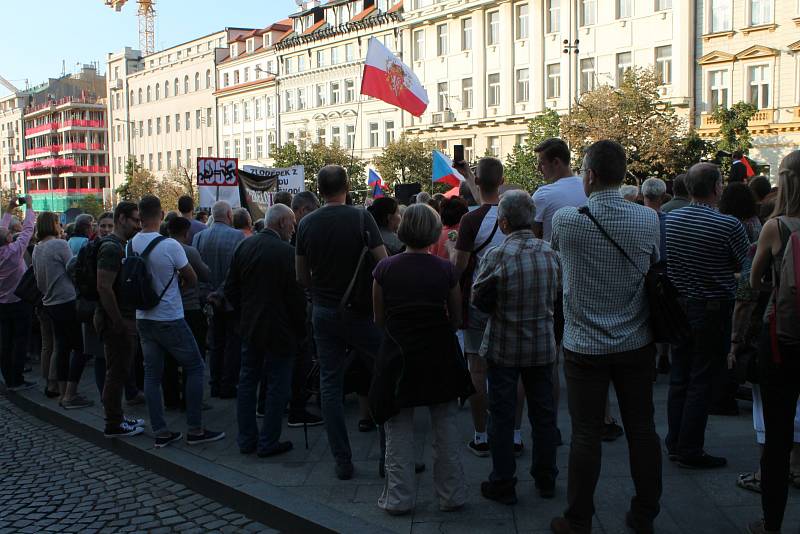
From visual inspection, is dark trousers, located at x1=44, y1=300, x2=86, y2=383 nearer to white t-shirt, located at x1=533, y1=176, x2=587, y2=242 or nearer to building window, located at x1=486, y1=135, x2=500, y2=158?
white t-shirt, located at x1=533, y1=176, x2=587, y2=242

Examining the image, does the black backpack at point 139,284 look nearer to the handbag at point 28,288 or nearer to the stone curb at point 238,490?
the stone curb at point 238,490

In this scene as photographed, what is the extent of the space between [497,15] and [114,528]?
47.8 metres

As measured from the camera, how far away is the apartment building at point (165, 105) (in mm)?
80625

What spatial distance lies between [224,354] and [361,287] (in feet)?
12.2

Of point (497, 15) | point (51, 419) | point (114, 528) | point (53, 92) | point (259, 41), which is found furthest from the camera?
point (53, 92)

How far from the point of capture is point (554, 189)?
5.99m

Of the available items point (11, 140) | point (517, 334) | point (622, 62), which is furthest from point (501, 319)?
point (11, 140)

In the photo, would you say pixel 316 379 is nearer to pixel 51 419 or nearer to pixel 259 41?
pixel 51 419

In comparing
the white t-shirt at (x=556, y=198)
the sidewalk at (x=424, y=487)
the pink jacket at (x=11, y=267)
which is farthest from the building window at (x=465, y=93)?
the white t-shirt at (x=556, y=198)

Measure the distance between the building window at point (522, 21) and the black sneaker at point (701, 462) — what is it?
4480 centimetres

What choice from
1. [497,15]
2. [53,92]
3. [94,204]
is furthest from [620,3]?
[53,92]

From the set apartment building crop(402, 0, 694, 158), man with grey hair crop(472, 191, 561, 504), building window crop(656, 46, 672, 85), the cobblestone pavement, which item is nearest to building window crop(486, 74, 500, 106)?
apartment building crop(402, 0, 694, 158)

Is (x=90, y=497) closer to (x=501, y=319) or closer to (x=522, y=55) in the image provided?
(x=501, y=319)

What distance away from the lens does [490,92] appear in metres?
50.3
